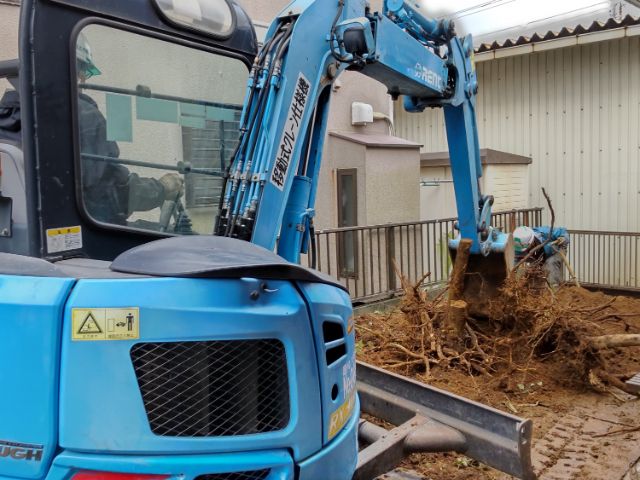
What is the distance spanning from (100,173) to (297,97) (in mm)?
1133

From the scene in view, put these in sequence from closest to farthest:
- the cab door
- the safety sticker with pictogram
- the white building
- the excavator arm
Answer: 1. the safety sticker with pictogram
2. the cab door
3. the excavator arm
4. the white building

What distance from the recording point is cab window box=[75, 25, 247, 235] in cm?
226

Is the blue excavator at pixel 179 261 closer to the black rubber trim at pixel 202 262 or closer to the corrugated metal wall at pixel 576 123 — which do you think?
the black rubber trim at pixel 202 262

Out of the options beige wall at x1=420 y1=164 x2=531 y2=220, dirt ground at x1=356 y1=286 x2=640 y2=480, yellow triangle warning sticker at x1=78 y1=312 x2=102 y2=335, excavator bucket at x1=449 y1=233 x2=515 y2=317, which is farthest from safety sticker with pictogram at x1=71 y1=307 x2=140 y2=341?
beige wall at x1=420 y1=164 x2=531 y2=220

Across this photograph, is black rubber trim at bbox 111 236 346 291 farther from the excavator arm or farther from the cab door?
the excavator arm

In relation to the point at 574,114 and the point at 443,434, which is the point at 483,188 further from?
the point at 443,434

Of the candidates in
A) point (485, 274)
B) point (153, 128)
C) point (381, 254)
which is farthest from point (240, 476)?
point (381, 254)

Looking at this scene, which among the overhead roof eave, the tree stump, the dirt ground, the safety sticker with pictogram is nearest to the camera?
the safety sticker with pictogram

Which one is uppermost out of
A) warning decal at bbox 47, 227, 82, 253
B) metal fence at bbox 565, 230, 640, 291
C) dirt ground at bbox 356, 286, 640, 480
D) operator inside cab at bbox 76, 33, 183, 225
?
operator inside cab at bbox 76, 33, 183, 225

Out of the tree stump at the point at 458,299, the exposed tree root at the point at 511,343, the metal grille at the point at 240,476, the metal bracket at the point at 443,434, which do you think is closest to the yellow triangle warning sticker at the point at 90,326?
the metal grille at the point at 240,476

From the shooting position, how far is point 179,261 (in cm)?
188

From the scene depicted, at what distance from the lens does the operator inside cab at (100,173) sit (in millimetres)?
2195

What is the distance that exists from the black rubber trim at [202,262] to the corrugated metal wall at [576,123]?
9634mm

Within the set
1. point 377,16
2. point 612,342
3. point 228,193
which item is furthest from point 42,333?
point 612,342
